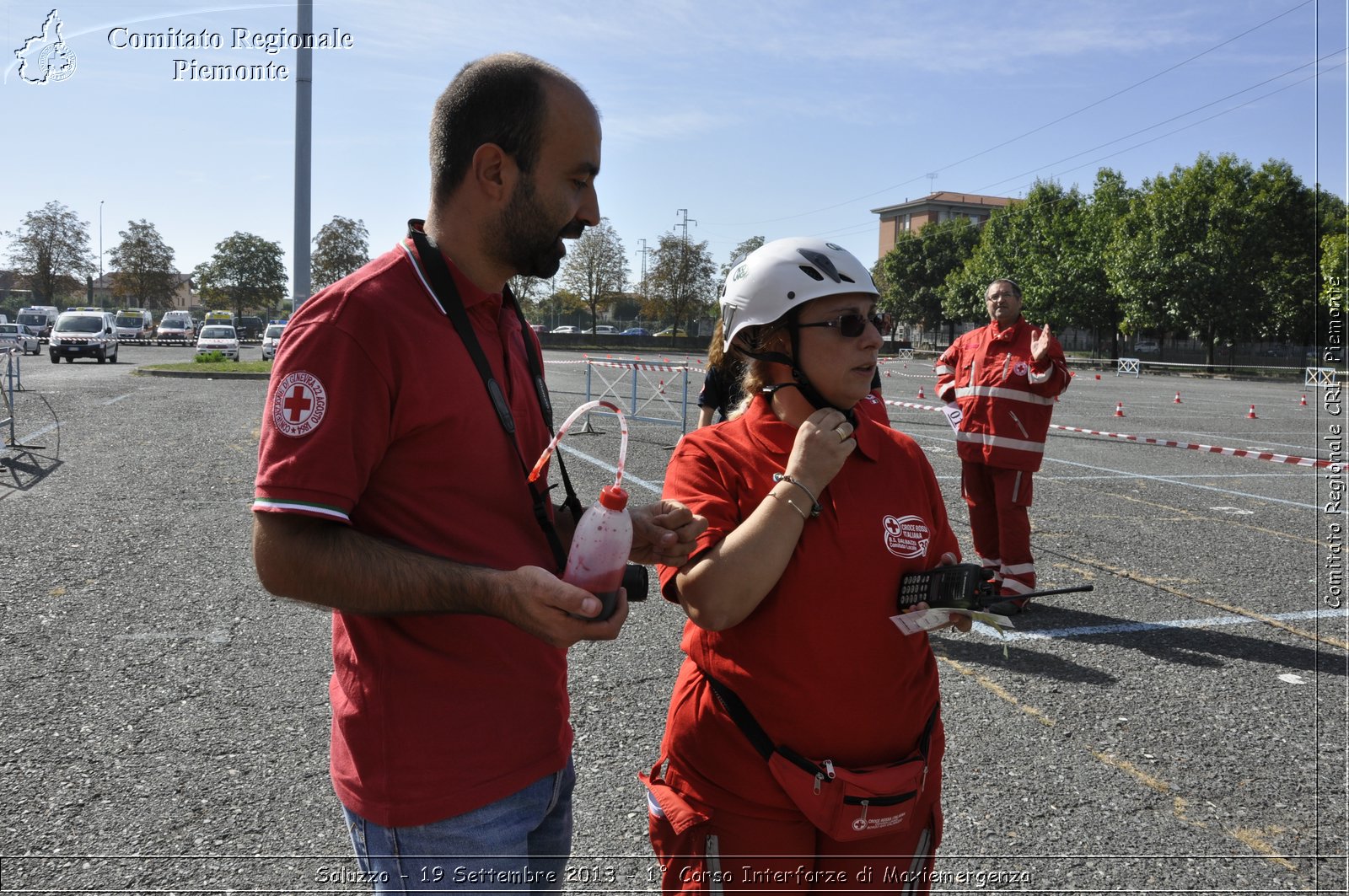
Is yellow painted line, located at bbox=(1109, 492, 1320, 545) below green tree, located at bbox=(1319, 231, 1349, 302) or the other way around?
below

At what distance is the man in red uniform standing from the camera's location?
6.59m

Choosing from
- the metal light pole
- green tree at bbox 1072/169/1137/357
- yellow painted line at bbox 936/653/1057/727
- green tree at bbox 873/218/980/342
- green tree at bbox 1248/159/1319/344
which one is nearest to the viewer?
yellow painted line at bbox 936/653/1057/727

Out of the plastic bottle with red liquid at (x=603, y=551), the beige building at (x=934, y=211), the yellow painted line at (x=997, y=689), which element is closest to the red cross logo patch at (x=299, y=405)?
the plastic bottle with red liquid at (x=603, y=551)

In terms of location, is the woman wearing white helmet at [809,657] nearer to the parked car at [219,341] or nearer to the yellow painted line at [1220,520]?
the yellow painted line at [1220,520]

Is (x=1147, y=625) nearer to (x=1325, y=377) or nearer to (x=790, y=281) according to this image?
(x=1325, y=377)

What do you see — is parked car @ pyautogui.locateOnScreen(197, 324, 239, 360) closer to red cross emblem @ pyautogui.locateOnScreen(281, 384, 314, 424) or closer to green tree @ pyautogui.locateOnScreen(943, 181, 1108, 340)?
red cross emblem @ pyautogui.locateOnScreen(281, 384, 314, 424)

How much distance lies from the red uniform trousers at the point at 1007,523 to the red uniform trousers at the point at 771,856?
181 inches

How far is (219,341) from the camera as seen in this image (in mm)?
39562

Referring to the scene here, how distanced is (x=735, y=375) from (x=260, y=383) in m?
26.5

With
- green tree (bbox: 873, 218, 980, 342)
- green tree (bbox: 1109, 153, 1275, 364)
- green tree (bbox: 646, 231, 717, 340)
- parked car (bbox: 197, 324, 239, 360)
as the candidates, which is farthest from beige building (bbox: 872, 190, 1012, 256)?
parked car (bbox: 197, 324, 239, 360)

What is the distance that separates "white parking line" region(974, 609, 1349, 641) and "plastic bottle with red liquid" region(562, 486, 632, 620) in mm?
4762

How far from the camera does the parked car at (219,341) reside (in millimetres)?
38938

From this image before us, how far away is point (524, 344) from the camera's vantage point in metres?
2.08

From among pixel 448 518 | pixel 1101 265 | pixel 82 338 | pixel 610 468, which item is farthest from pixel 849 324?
pixel 1101 265
